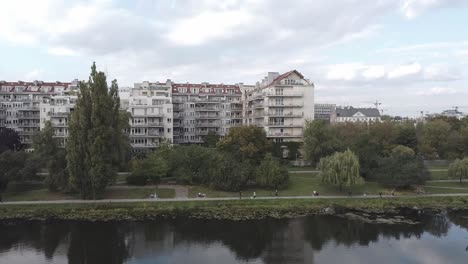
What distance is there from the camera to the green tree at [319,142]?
6134 cm

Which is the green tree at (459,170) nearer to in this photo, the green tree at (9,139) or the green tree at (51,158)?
the green tree at (51,158)

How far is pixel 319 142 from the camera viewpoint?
62.3m

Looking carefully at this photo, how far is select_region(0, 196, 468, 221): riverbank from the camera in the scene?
42750mm

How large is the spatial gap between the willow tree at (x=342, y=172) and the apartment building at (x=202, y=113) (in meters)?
48.4

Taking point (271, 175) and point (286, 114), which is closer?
point (271, 175)

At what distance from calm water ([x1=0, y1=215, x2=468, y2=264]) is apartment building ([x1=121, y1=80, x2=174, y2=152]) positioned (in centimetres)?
3975

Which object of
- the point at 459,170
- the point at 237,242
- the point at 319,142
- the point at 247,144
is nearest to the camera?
the point at 237,242

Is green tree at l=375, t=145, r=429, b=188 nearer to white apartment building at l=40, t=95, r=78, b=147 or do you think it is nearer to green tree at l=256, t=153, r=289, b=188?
green tree at l=256, t=153, r=289, b=188

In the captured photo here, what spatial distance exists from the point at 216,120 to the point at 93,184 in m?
54.8

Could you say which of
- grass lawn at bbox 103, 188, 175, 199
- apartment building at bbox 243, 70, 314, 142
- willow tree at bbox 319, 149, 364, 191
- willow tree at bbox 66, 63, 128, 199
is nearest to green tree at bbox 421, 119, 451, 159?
apartment building at bbox 243, 70, 314, 142

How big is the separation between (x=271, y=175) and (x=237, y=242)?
62.2 ft

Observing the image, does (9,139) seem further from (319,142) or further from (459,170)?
(459,170)

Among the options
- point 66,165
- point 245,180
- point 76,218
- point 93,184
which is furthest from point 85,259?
point 245,180

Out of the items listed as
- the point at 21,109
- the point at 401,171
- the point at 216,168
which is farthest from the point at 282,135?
the point at 21,109
